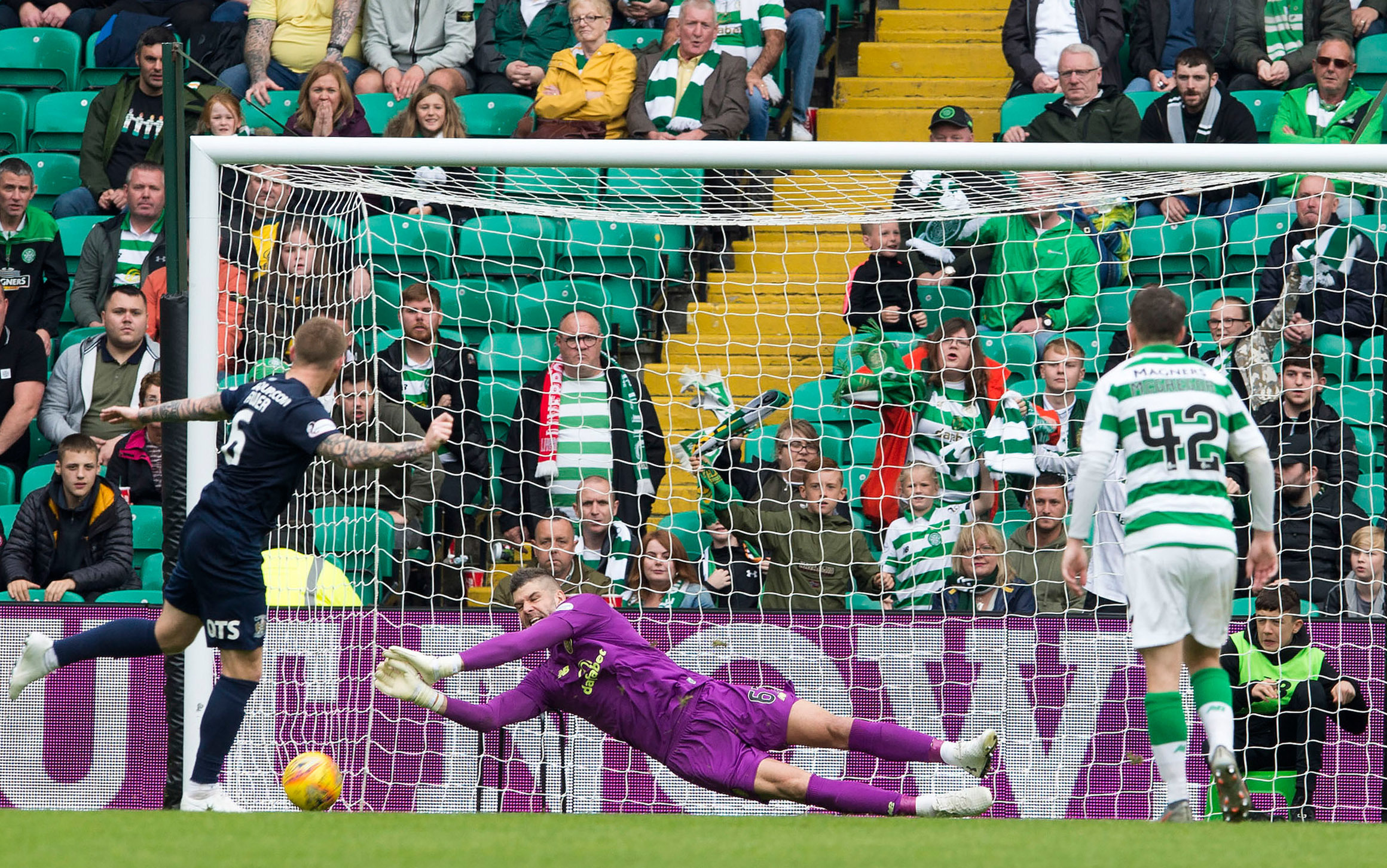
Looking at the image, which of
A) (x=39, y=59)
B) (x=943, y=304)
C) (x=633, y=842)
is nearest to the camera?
(x=633, y=842)

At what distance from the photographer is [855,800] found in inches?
245

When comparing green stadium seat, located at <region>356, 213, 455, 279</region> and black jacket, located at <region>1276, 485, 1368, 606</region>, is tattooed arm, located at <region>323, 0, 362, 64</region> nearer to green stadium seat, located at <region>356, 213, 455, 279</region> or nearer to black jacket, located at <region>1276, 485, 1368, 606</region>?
green stadium seat, located at <region>356, 213, 455, 279</region>

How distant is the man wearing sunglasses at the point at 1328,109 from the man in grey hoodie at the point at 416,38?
5.23 m

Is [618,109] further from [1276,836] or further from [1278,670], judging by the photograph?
[1276,836]

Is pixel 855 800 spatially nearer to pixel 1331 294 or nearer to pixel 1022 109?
pixel 1331 294

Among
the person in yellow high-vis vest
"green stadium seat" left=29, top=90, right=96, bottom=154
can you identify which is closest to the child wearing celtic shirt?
the person in yellow high-vis vest

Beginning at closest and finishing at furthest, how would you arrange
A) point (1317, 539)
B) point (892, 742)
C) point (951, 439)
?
point (892, 742) < point (1317, 539) < point (951, 439)

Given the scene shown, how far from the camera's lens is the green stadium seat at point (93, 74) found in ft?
38.4

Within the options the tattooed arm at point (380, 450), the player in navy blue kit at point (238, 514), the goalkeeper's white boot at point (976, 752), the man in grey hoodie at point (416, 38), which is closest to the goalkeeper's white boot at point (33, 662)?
the player in navy blue kit at point (238, 514)

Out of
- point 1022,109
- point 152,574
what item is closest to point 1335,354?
point 1022,109

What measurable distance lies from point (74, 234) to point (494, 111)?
2.80m

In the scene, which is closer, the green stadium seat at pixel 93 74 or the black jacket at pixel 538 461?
the black jacket at pixel 538 461

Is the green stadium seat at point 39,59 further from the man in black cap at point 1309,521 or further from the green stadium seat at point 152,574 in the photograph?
the man in black cap at point 1309,521

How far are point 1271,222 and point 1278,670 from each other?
2.72 metres
